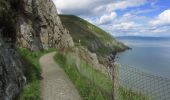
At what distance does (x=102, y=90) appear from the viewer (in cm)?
1719

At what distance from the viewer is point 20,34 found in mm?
38875

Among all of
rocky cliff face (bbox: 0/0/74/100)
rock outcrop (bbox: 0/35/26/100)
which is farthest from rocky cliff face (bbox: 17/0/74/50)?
rock outcrop (bbox: 0/35/26/100)

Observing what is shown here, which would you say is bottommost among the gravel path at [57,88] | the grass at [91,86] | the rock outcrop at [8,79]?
the gravel path at [57,88]

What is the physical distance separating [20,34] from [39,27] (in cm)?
1288

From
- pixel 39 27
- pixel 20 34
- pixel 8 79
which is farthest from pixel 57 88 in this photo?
pixel 39 27

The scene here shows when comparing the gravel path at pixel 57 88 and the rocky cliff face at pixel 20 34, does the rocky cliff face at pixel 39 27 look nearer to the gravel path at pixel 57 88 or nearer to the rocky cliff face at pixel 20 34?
the rocky cliff face at pixel 20 34

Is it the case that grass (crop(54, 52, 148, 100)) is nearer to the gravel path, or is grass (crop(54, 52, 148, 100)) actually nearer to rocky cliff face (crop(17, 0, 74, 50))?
the gravel path

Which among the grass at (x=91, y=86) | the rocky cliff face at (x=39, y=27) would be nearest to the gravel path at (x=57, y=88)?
the grass at (x=91, y=86)

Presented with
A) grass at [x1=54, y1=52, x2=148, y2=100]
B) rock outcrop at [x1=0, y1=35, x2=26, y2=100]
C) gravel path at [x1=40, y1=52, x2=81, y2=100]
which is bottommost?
gravel path at [x1=40, y1=52, x2=81, y2=100]

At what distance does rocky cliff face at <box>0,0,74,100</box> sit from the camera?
13.9m

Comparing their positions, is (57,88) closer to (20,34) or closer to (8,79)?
(8,79)

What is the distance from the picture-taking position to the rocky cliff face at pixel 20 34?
13.9 m

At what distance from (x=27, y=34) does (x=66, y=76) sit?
58.2 feet

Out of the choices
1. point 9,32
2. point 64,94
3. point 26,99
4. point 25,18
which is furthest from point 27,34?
point 26,99
